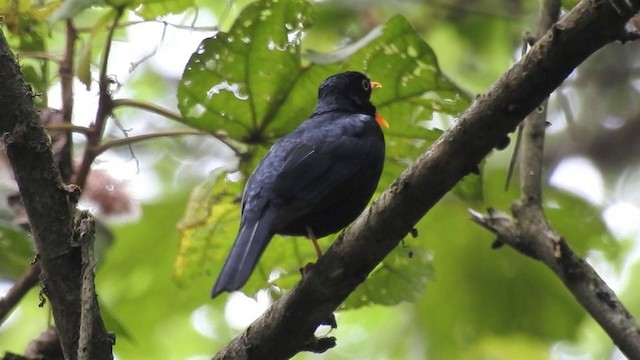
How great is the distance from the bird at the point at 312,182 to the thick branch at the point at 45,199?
1.59 ft

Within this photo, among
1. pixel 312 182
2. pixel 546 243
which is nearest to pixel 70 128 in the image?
pixel 312 182

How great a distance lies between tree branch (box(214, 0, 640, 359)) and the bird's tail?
0.47ft

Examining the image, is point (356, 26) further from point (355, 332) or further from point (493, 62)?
point (355, 332)

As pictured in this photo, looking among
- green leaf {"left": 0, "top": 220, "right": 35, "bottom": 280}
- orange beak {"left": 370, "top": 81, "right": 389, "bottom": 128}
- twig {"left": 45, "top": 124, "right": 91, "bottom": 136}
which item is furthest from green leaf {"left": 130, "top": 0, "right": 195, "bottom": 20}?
green leaf {"left": 0, "top": 220, "right": 35, "bottom": 280}

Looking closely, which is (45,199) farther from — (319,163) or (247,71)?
(247,71)

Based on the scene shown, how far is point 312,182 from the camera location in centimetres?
342

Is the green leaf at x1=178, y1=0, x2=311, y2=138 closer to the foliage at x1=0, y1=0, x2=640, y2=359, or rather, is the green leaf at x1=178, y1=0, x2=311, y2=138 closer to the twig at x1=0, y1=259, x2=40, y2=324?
the foliage at x1=0, y1=0, x2=640, y2=359

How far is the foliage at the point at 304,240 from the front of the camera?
3.87 metres

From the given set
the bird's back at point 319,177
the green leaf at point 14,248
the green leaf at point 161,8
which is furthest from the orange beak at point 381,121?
the green leaf at point 14,248

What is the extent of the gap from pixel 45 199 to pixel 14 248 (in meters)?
1.21

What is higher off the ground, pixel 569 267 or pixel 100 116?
pixel 100 116

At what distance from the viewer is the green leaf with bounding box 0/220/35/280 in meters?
3.96

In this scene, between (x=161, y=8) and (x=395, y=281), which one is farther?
(x=395, y=281)

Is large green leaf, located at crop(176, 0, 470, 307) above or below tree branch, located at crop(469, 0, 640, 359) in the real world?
above
